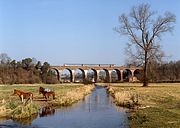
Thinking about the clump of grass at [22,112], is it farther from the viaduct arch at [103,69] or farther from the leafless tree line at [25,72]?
the viaduct arch at [103,69]

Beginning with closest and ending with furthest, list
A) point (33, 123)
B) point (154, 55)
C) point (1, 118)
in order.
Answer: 1. point (33, 123)
2. point (1, 118)
3. point (154, 55)

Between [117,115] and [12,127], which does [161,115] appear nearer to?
[117,115]

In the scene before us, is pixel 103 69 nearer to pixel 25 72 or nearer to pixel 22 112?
pixel 25 72

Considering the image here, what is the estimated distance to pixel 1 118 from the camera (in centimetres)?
2344

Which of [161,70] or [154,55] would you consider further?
[161,70]

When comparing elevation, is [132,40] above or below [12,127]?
Result: above

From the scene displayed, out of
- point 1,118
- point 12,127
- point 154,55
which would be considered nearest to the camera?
point 12,127

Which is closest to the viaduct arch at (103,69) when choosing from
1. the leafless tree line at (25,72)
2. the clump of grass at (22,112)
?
the leafless tree line at (25,72)

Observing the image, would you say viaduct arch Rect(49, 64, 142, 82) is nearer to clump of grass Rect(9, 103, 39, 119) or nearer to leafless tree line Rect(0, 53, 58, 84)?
leafless tree line Rect(0, 53, 58, 84)

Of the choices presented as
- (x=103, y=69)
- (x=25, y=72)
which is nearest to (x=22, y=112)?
(x=25, y=72)

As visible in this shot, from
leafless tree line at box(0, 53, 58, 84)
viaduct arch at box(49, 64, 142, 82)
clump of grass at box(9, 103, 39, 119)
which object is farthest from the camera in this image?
viaduct arch at box(49, 64, 142, 82)

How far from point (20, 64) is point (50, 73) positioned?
12708mm

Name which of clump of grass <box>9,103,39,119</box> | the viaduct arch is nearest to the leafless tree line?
the viaduct arch

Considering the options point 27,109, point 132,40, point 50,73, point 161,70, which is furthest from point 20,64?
point 27,109
